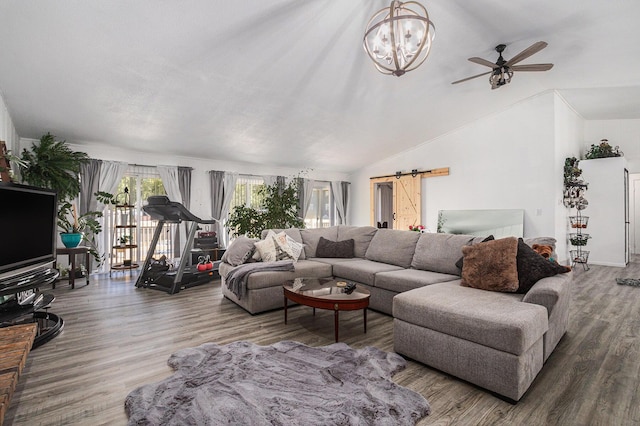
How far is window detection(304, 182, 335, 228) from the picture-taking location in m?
9.40

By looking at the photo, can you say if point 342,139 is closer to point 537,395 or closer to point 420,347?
point 420,347

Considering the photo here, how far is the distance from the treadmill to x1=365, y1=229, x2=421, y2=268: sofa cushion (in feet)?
8.49

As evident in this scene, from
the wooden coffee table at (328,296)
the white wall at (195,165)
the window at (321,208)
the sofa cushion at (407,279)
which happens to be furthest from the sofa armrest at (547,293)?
the window at (321,208)

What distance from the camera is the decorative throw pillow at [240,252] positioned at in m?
4.12

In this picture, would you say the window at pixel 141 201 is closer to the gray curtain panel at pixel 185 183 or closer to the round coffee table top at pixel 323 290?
the gray curtain panel at pixel 185 183

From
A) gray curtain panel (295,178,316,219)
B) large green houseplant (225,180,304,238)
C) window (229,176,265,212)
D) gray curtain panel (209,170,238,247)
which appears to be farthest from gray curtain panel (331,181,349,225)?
large green houseplant (225,180,304,238)

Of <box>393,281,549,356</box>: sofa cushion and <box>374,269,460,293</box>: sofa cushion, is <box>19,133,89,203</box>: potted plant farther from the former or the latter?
<box>393,281,549,356</box>: sofa cushion

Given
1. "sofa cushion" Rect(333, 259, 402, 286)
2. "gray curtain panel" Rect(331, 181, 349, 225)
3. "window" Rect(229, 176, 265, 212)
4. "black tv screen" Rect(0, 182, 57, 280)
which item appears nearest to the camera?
"black tv screen" Rect(0, 182, 57, 280)

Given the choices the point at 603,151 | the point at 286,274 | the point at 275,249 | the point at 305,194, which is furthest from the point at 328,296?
the point at 603,151

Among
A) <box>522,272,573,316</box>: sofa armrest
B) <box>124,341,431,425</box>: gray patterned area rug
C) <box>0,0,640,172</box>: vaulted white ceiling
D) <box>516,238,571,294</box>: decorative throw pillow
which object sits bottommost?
<box>124,341,431,425</box>: gray patterned area rug

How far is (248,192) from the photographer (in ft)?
26.2

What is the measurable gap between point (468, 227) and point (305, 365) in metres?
6.10

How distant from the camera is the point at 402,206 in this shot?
8.61m

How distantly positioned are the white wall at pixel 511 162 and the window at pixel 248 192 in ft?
14.1
